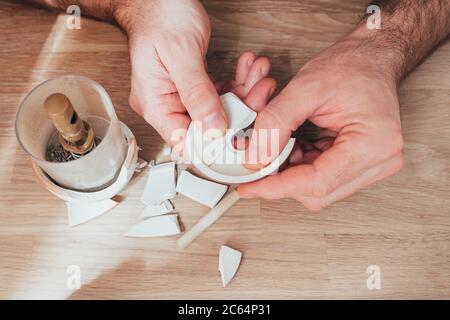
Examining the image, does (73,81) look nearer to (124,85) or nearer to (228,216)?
(124,85)

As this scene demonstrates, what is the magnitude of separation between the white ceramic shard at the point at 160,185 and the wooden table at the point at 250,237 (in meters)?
0.01

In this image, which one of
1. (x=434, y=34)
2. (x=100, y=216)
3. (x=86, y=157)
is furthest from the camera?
(x=434, y=34)

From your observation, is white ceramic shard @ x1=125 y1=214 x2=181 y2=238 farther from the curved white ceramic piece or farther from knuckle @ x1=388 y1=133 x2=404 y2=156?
knuckle @ x1=388 y1=133 x2=404 y2=156

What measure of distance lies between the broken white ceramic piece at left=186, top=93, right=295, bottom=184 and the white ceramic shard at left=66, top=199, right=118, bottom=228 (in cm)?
13

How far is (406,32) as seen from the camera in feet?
2.22

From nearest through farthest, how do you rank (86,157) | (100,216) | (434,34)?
(86,157)
(100,216)
(434,34)

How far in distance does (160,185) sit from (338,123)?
0.83 feet

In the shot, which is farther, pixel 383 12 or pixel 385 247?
pixel 383 12

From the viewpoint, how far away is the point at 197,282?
56 cm

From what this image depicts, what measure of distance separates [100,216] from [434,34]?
580 millimetres

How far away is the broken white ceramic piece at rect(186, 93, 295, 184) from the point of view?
0.57m
